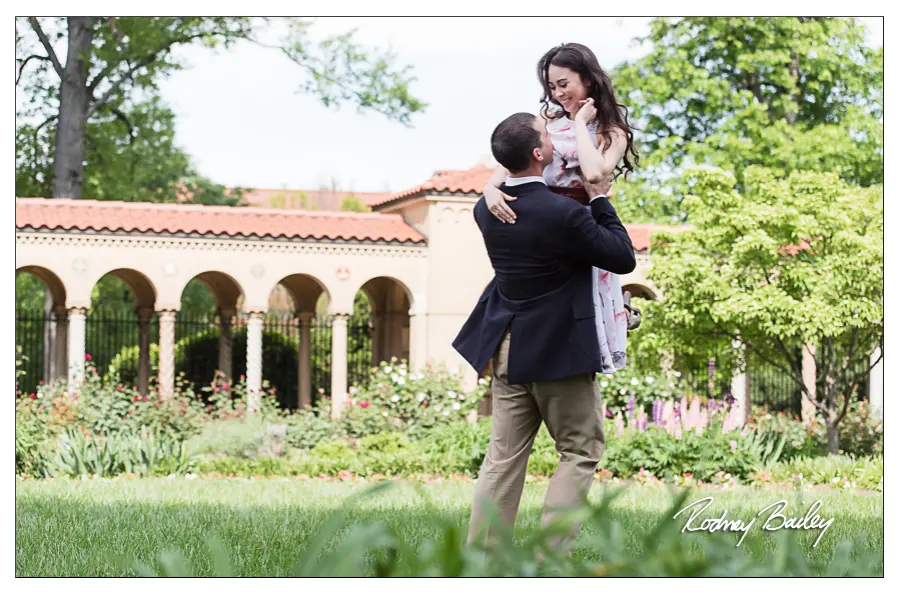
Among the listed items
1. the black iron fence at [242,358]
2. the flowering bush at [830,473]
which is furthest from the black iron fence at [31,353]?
the flowering bush at [830,473]

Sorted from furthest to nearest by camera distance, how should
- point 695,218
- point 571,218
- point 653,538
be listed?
1. point 695,218
2. point 571,218
3. point 653,538

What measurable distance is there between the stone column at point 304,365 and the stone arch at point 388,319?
4.02 feet

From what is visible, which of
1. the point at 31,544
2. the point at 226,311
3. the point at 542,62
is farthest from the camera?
the point at 226,311

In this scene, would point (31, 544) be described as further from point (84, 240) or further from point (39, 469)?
point (84, 240)

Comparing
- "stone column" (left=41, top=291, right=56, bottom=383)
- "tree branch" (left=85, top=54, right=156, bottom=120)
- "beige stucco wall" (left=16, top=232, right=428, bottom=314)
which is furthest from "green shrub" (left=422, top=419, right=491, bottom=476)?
"tree branch" (left=85, top=54, right=156, bottom=120)

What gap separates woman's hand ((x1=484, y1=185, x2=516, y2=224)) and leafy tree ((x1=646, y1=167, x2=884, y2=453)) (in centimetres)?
843

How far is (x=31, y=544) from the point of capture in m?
5.57

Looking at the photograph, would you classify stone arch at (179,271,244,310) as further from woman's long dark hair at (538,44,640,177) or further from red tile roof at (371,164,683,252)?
woman's long dark hair at (538,44,640,177)

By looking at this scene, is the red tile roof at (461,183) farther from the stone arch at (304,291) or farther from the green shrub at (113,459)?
the green shrub at (113,459)

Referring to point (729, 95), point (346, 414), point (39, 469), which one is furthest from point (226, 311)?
point (729, 95)

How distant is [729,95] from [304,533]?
19707 mm

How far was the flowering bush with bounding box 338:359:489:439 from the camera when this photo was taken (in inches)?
589

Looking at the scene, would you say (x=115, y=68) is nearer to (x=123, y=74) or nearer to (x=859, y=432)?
(x=123, y=74)

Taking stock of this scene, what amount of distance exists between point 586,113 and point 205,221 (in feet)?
41.9
